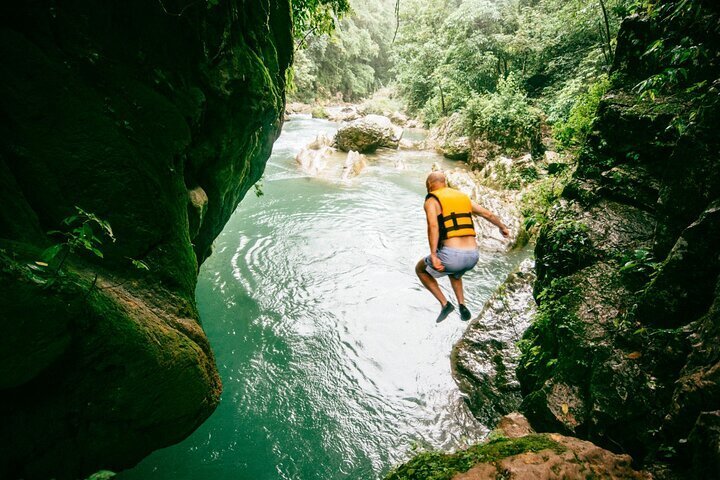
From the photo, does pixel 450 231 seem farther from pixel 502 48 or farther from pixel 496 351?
pixel 502 48

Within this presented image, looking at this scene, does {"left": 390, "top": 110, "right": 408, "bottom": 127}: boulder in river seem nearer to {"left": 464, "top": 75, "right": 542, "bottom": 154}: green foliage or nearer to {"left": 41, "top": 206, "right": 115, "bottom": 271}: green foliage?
{"left": 464, "top": 75, "right": 542, "bottom": 154}: green foliage

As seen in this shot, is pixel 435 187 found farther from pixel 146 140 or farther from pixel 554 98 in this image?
pixel 554 98

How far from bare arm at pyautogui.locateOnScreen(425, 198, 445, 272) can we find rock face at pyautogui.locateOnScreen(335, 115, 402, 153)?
13712mm

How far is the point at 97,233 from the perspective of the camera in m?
2.42

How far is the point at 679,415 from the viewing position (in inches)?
76.4

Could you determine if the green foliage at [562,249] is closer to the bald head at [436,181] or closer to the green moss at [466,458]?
the bald head at [436,181]

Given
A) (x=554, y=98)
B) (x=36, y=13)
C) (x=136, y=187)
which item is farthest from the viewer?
(x=554, y=98)

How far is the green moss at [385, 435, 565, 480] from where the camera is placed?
90.1 inches

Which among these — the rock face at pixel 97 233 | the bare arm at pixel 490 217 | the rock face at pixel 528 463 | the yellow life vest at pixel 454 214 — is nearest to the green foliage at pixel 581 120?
the bare arm at pixel 490 217

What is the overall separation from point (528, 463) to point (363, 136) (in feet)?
54.4

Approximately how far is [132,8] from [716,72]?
4.78 metres

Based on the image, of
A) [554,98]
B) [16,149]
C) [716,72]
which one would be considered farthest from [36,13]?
[554,98]

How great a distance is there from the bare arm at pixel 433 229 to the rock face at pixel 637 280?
1216mm

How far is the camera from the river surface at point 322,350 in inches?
150
